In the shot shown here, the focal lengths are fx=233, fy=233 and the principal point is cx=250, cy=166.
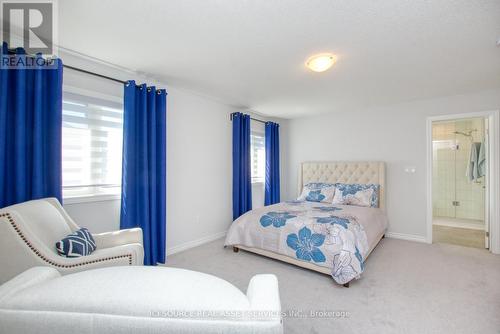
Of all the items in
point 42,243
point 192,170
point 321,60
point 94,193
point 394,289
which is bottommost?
point 394,289

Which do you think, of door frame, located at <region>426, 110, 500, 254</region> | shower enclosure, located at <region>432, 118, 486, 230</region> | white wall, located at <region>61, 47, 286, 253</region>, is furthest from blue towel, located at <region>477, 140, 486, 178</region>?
white wall, located at <region>61, 47, 286, 253</region>

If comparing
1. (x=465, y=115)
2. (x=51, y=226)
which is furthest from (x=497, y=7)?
(x=51, y=226)

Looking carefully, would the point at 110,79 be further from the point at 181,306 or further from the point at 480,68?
the point at 480,68

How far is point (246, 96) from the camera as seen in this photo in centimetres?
379

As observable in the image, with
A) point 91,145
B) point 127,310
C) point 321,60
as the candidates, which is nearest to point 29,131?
point 91,145

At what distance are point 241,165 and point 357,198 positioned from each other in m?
2.11

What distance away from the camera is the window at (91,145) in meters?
2.44

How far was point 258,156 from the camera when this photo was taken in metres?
5.11

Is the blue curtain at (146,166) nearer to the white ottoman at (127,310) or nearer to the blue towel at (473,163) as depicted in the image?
the white ottoman at (127,310)

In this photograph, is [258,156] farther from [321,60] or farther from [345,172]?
[321,60]

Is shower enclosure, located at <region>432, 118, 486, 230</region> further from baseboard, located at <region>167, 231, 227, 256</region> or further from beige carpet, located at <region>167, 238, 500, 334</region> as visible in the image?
baseboard, located at <region>167, 231, 227, 256</region>

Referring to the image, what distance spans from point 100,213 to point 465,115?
17.3 feet

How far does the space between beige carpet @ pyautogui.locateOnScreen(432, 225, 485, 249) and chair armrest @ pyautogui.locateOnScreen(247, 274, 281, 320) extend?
14.6 ft

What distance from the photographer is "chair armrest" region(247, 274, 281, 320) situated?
2.23 feet
